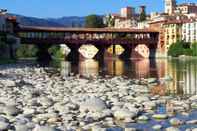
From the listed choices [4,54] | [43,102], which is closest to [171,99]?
[43,102]

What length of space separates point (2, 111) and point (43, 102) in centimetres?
248

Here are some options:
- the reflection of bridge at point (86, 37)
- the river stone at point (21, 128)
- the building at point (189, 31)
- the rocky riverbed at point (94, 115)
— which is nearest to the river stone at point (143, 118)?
the rocky riverbed at point (94, 115)

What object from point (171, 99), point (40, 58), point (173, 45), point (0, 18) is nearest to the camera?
point (171, 99)

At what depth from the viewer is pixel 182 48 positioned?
4537 inches

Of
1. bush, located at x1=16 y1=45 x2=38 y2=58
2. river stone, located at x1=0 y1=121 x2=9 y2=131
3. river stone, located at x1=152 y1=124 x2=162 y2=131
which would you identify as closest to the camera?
river stone, located at x1=0 y1=121 x2=9 y2=131

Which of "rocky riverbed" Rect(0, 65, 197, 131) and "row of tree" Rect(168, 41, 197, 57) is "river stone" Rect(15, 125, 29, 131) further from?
"row of tree" Rect(168, 41, 197, 57)

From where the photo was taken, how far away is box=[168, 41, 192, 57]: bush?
373ft

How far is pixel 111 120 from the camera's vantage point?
570 inches

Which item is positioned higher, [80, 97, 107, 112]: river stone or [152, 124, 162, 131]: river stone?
[80, 97, 107, 112]: river stone

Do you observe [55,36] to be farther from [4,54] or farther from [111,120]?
[111,120]

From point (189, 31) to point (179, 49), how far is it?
10.9 metres

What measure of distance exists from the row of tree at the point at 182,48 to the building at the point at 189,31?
596 cm

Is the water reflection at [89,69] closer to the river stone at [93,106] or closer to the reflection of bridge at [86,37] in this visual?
the river stone at [93,106]

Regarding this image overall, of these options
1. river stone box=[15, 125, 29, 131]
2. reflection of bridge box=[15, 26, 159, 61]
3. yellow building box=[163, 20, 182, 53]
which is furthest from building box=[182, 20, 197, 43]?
river stone box=[15, 125, 29, 131]
